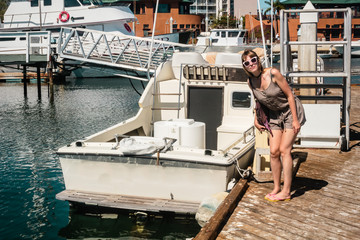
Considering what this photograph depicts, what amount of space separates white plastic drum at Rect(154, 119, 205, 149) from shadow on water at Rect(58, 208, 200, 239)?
158 cm

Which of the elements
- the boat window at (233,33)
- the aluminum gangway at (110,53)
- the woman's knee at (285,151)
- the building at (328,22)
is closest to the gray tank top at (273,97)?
the woman's knee at (285,151)

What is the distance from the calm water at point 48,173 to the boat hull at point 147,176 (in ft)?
2.08

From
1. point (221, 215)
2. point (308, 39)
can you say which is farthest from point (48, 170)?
point (221, 215)

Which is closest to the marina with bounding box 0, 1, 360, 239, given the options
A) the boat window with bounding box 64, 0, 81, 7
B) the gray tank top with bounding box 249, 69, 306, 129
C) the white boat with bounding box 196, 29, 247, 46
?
the gray tank top with bounding box 249, 69, 306, 129

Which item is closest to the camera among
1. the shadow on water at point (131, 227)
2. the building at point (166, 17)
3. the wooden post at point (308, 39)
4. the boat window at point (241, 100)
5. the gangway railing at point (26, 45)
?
the shadow on water at point (131, 227)

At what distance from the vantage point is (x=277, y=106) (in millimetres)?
6047

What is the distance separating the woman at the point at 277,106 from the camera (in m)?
5.85

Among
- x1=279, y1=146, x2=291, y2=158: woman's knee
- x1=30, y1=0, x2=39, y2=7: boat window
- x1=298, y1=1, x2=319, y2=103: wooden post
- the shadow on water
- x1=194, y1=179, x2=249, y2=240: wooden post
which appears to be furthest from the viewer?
x1=30, y1=0, x2=39, y2=7: boat window

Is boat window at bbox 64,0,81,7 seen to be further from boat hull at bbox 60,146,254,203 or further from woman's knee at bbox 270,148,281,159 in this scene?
woman's knee at bbox 270,148,281,159

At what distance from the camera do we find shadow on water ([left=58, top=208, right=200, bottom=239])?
8578 mm

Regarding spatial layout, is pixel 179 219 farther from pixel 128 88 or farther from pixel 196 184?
pixel 128 88

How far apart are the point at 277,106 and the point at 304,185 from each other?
5.95 ft

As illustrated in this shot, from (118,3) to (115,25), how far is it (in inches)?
101

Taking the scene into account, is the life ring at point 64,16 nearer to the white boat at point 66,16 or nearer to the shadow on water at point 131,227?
the white boat at point 66,16
